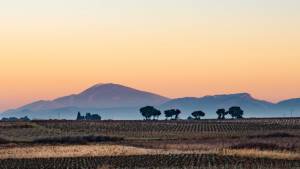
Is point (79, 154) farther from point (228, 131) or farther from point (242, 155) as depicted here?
point (228, 131)

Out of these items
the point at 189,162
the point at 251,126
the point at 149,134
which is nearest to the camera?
the point at 189,162

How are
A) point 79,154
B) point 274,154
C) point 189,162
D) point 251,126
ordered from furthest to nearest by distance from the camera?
1. point 251,126
2. point 79,154
3. point 274,154
4. point 189,162

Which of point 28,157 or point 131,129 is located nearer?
point 28,157

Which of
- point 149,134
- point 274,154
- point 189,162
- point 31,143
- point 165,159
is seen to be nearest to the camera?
point 189,162

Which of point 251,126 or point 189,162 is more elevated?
point 251,126

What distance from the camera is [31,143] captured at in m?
94.7

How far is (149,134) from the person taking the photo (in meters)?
125

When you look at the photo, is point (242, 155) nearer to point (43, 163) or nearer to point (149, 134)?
point (43, 163)

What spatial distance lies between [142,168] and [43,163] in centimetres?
1010

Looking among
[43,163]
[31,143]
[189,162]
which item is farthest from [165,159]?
[31,143]

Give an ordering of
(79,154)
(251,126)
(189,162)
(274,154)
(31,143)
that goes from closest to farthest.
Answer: (189,162), (274,154), (79,154), (31,143), (251,126)

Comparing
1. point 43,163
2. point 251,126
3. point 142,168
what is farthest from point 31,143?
point 251,126

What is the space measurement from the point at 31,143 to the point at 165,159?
136 ft

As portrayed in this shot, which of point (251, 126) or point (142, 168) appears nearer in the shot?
point (142, 168)
